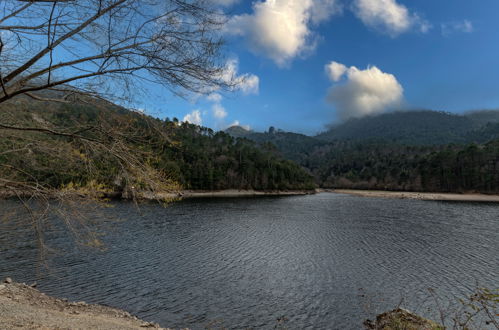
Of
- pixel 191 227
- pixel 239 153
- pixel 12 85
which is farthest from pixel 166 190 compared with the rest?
pixel 239 153

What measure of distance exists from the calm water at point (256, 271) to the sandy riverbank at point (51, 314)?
1.27 meters

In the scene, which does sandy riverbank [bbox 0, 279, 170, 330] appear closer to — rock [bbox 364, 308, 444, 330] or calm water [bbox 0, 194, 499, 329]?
calm water [bbox 0, 194, 499, 329]

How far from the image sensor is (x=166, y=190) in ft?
16.5

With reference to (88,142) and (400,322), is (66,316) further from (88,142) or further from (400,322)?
(400,322)

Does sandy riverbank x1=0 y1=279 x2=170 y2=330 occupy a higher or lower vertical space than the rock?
higher

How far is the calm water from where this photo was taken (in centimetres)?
1209

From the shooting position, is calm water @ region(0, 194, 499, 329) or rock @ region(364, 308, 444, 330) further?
calm water @ region(0, 194, 499, 329)

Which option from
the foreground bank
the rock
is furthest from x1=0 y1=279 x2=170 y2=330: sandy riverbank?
the rock

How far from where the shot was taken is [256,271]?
17250 mm

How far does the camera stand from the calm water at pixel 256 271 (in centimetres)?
1209

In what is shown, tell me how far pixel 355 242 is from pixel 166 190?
80.1 ft

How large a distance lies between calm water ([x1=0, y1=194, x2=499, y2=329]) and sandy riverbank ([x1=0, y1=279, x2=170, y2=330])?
1.27 meters

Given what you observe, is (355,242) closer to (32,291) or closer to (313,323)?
(313,323)

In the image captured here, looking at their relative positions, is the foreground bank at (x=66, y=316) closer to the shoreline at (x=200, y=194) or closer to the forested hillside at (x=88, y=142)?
the forested hillside at (x=88, y=142)
